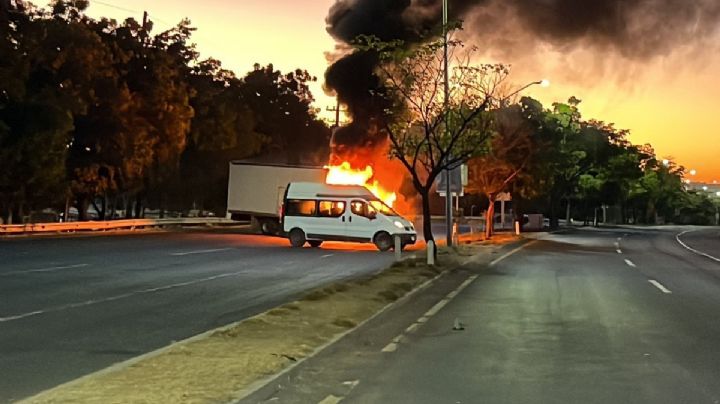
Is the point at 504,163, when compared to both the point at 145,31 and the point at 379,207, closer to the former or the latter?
the point at 379,207

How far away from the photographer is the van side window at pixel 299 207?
29609mm

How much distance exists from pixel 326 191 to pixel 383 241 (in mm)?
2883

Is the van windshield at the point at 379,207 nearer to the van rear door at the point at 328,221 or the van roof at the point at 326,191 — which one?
the van roof at the point at 326,191

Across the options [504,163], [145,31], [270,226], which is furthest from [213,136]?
[504,163]

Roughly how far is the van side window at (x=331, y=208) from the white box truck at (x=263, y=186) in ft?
21.6

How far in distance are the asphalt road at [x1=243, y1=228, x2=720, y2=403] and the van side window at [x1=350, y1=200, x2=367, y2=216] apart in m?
11.5

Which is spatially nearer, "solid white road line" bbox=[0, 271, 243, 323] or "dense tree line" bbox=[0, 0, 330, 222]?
"solid white road line" bbox=[0, 271, 243, 323]

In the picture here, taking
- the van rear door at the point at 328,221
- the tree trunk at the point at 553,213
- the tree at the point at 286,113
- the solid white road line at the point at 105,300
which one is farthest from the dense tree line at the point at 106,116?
the tree trunk at the point at 553,213

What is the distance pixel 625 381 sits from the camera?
25.5 ft

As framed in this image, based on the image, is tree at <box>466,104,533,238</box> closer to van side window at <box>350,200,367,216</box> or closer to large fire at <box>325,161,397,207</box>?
large fire at <box>325,161,397,207</box>

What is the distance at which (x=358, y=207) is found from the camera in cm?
2891

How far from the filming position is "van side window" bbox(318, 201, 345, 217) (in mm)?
29125

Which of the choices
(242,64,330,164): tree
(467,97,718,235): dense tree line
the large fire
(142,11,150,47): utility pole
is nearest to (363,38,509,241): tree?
(467,97,718,235): dense tree line

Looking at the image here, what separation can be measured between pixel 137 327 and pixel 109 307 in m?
2.10
